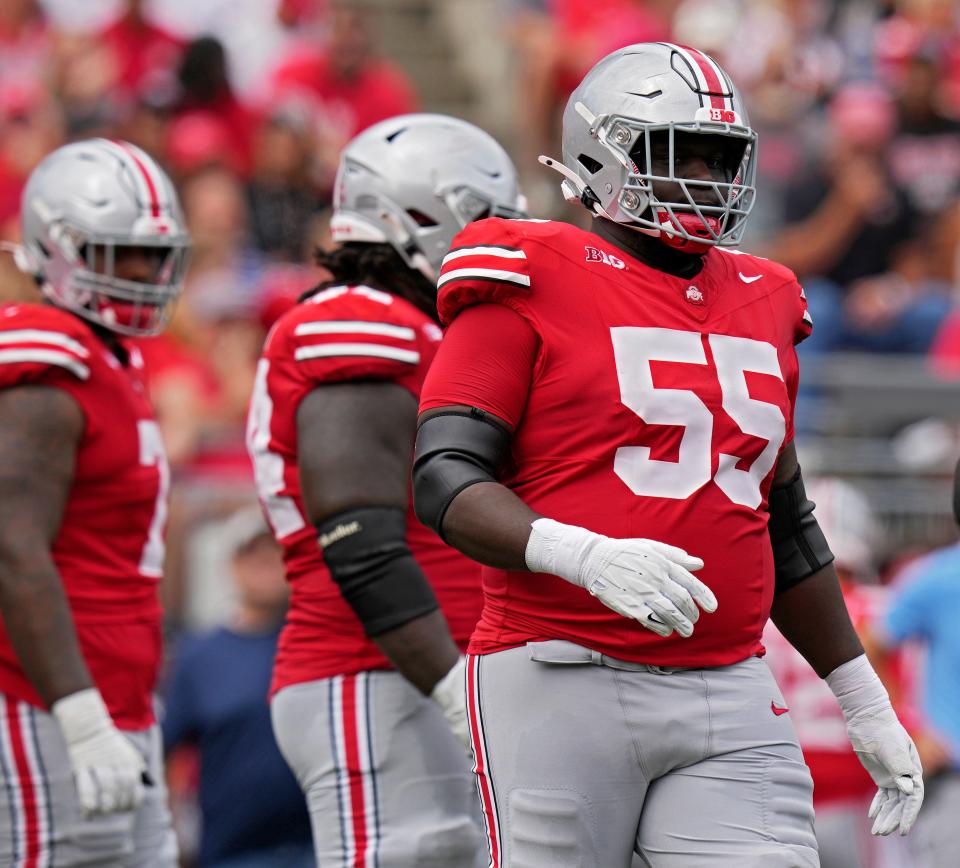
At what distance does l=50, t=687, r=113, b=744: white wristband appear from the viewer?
420cm

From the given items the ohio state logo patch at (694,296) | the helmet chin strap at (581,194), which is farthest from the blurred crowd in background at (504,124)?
the ohio state logo patch at (694,296)

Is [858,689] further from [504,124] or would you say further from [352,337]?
[504,124]

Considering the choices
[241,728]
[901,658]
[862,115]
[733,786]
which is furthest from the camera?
[862,115]

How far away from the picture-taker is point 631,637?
10.6 feet

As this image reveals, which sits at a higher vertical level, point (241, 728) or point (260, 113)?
point (260, 113)

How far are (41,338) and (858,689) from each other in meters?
2.04

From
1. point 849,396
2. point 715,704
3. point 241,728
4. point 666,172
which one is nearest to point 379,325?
point 666,172

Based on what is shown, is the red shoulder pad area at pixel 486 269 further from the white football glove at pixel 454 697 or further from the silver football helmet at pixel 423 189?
the silver football helmet at pixel 423 189

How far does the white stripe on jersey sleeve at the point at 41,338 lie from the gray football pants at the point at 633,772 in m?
1.59

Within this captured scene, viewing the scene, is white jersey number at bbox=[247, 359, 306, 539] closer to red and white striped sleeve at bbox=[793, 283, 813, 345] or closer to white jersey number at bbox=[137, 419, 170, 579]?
white jersey number at bbox=[137, 419, 170, 579]

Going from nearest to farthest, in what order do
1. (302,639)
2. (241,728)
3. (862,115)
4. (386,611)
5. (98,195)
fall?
(386,611) < (302,639) < (98,195) < (241,728) < (862,115)

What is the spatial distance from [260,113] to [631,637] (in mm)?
8373

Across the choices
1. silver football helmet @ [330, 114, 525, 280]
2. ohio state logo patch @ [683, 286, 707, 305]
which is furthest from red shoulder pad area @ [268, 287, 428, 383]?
ohio state logo patch @ [683, 286, 707, 305]

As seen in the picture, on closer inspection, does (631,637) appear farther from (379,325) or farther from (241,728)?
(241,728)
